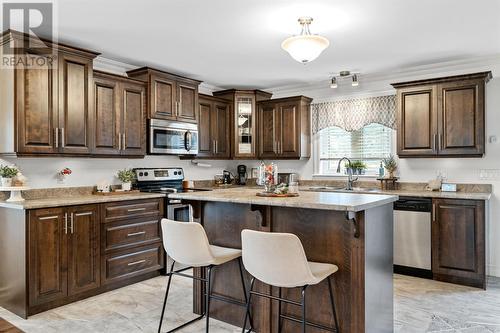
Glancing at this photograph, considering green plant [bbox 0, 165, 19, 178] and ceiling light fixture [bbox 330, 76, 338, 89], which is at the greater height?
Result: ceiling light fixture [bbox 330, 76, 338, 89]

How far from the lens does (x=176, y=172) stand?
507cm

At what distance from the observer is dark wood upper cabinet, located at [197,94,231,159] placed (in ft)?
17.1

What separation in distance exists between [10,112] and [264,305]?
2705 millimetres

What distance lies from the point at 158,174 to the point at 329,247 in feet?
9.67

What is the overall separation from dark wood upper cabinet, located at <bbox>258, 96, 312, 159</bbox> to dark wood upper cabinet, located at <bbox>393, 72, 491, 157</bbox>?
1409mm

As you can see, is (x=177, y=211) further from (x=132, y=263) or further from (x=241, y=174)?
(x=241, y=174)

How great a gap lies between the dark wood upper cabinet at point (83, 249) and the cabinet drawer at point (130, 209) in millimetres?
139

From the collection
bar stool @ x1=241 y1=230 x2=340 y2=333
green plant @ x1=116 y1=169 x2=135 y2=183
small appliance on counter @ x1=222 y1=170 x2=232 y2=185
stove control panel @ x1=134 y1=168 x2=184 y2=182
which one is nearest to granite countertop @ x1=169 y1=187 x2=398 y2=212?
bar stool @ x1=241 y1=230 x2=340 y2=333

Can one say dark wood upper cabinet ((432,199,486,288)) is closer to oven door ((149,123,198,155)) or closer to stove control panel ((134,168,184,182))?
oven door ((149,123,198,155))

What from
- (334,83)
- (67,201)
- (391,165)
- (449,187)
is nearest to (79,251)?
(67,201)

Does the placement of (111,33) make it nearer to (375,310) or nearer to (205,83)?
(205,83)

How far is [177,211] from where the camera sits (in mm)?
4309

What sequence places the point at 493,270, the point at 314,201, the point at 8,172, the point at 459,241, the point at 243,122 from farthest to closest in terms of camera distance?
the point at 243,122
the point at 493,270
the point at 459,241
the point at 8,172
the point at 314,201

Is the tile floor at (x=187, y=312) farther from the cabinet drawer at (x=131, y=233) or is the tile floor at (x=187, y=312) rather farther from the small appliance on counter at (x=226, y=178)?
the small appliance on counter at (x=226, y=178)
